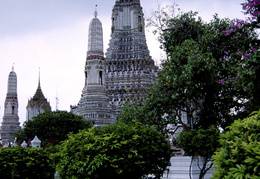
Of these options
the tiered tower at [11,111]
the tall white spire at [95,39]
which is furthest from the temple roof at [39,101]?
the tall white spire at [95,39]

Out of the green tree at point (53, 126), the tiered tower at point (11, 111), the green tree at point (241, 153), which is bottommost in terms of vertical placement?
the green tree at point (241, 153)

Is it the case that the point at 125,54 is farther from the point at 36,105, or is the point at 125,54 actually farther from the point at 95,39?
the point at 36,105

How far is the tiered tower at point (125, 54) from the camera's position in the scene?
1919 inches

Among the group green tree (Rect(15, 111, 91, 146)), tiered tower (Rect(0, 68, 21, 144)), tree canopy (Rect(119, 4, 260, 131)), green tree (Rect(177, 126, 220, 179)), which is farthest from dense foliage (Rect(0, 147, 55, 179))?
tiered tower (Rect(0, 68, 21, 144))

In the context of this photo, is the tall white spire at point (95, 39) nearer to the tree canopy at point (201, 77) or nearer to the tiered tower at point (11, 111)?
the tiered tower at point (11, 111)

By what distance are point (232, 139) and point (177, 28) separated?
10372 millimetres

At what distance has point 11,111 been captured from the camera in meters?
61.6

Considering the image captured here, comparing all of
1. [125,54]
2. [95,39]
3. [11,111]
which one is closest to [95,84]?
[95,39]

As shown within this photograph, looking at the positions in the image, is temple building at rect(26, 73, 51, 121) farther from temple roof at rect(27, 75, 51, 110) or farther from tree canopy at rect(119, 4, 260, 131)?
tree canopy at rect(119, 4, 260, 131)

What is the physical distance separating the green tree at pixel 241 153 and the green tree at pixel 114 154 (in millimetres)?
3766

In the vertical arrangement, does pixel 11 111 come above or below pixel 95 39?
below

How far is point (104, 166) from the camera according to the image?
8984mm

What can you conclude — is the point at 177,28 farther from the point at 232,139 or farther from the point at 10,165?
the point at 232,139

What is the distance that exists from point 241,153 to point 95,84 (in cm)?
3988
